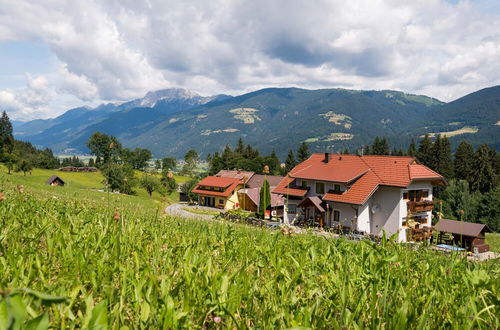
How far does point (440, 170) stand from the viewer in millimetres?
80188

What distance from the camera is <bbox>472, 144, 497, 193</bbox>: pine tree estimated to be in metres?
74.0

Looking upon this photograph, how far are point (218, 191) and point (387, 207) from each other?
37.9 meters

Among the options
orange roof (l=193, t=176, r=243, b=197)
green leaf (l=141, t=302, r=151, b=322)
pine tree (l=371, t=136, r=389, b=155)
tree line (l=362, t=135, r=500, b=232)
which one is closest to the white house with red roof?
tree line (l=362, t=135, r=500, b=232)

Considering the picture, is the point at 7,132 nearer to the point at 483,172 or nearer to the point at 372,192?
the point at 372,192

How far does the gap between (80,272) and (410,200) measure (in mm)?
39070

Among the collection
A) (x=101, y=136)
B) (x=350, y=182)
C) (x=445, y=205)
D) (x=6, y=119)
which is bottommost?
(x=445, y=205)

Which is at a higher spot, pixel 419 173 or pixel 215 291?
pixel 215 291

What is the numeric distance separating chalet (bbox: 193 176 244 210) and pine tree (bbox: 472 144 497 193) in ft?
173

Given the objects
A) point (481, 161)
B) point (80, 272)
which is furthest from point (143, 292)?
point (481, 161)

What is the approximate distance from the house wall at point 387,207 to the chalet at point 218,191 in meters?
31.1

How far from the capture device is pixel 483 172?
2940 inches

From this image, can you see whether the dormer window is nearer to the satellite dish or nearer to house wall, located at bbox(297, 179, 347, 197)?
house wall, located at bbox(297, 179, 347, 197)

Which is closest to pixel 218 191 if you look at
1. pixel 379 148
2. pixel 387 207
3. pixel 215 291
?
pixel 387 207

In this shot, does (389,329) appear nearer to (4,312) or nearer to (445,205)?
(4,312)
